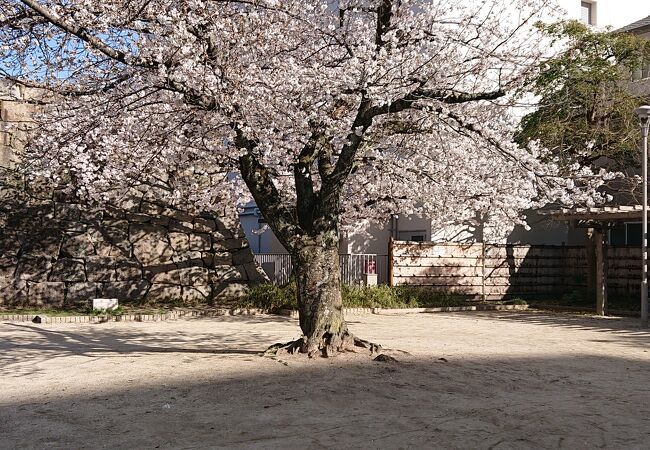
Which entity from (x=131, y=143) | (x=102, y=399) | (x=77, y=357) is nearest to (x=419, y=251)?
(x=131, y=143)

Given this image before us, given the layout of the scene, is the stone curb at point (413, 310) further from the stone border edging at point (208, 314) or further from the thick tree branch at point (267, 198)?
the thick tree branch at point (267, 198)

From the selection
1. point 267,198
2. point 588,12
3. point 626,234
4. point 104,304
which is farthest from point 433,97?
point 588,12

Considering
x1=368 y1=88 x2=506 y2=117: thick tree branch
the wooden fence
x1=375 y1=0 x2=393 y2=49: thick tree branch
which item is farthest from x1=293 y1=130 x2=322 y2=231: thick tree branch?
the wooden fence

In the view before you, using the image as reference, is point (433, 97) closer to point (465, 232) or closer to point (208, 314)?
point (208, 314)

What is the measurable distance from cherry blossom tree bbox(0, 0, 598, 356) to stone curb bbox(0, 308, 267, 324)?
4229mm

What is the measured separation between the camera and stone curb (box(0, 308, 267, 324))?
41.5ft

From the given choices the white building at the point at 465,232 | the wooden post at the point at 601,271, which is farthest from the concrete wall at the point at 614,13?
the wooden post at the point at 601,271

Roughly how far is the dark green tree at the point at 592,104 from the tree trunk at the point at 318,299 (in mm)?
8909

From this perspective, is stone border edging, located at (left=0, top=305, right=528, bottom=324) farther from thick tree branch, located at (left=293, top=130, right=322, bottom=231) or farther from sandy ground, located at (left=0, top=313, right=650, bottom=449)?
thick tree branch, located at (left=293, top=130, right=322, bottom=231)

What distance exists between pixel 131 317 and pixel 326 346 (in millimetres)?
6640

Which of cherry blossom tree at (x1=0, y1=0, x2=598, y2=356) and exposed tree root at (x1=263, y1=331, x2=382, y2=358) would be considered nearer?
cherry blossom tree at (x1=0, y1=0, x2=598, y2=356)

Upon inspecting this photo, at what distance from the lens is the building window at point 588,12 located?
74.5 feet

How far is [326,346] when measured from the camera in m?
8.12

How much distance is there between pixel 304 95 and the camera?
7.94 m
